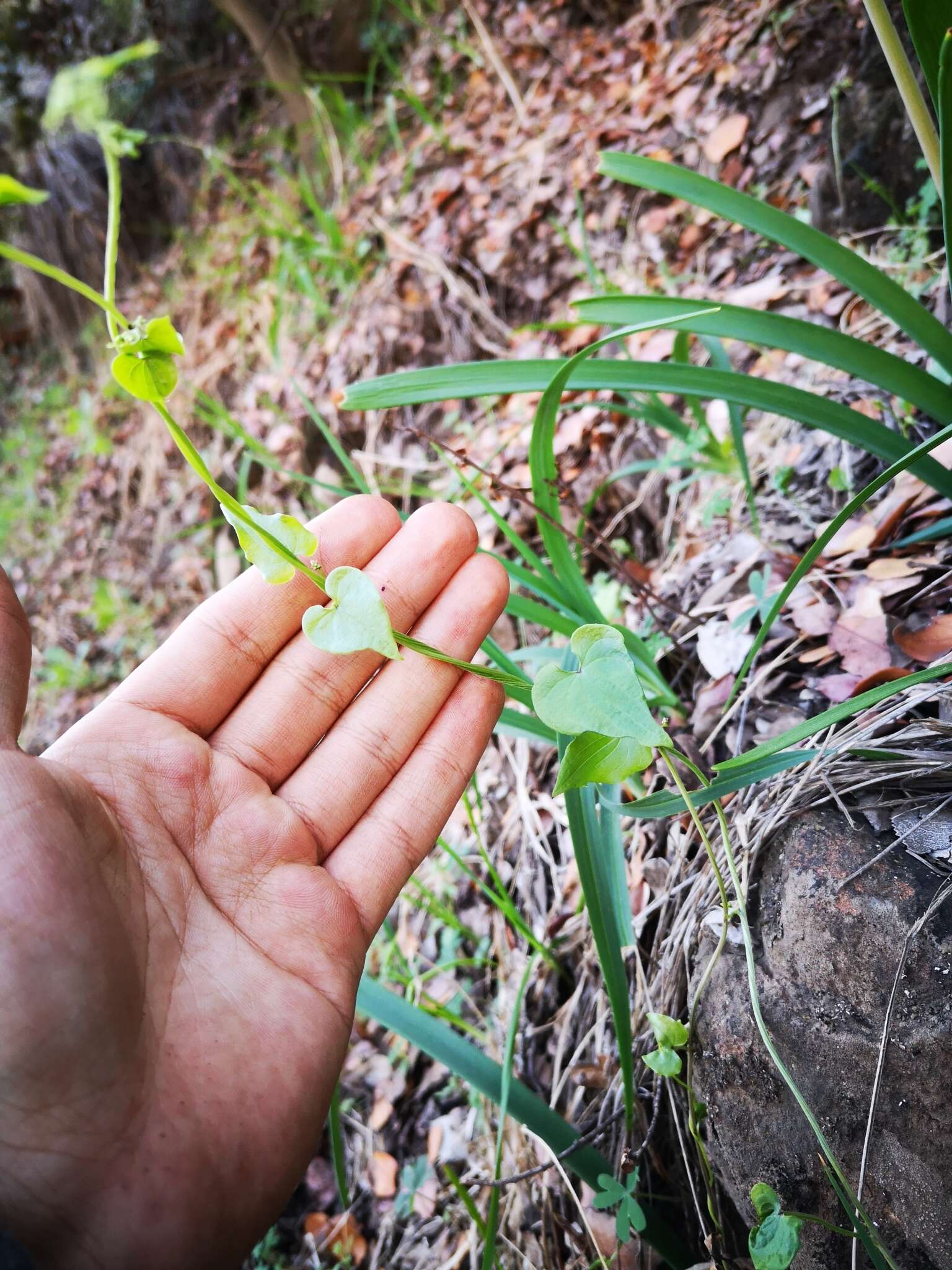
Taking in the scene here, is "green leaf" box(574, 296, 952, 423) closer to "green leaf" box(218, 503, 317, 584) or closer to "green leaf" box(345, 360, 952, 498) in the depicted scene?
"green leaf" box(345, 360, 952, 498)

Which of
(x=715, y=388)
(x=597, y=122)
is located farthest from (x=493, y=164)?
(x=715, y=388)

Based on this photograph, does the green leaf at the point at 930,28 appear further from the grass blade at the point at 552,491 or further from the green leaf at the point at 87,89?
the green leaf at the point at 87,89

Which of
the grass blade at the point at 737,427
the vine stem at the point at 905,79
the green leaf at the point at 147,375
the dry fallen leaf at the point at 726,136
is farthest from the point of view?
the dry fallen leaf at the point at 726,136

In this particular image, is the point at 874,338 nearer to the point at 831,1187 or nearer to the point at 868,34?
the point at 868,34

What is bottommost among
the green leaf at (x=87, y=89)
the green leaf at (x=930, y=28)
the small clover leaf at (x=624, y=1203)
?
the small clover leaf at (x=624, y=1203)

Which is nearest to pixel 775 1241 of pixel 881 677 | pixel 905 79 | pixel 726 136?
pixel 881 677

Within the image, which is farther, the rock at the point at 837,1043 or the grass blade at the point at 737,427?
the grass blade at the point at 737,427

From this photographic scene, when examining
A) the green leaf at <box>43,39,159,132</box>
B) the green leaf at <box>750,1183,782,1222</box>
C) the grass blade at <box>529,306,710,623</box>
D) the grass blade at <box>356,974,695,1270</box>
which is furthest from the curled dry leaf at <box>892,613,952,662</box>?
the green leaf at <box>43,39,159,132</box>

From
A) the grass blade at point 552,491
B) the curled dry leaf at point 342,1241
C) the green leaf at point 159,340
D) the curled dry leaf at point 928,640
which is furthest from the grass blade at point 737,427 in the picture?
the curled dry leaf at point 342,1241
